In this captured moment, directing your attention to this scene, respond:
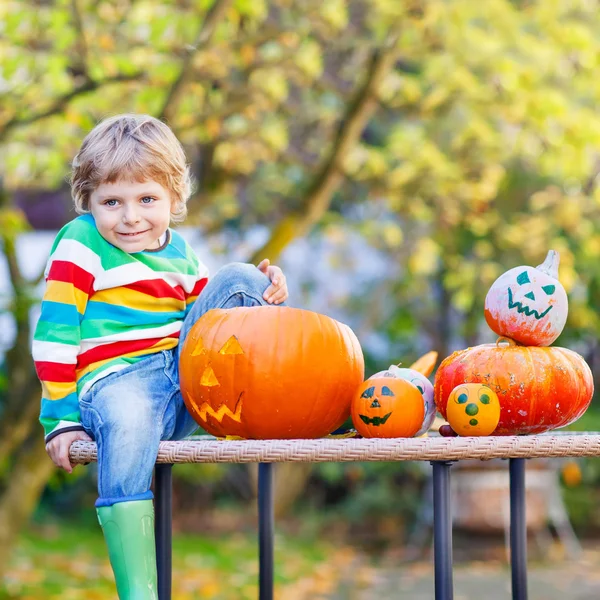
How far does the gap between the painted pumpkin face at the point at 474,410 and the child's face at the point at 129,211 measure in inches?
30.3

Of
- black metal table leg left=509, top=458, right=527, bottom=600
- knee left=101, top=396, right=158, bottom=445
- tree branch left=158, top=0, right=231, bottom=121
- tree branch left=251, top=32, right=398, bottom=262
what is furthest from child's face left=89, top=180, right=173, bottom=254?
tree branch left=251, top=32, right=398, bottom=262

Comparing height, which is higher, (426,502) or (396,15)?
(396,15)

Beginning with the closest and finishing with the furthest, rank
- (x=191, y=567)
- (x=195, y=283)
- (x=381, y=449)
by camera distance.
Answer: (x=381, y=449) < (x=195, y=283) < (x=191, y=567)

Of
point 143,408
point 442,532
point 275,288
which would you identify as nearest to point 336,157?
point 275,288

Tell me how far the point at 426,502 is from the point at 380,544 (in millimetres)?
501

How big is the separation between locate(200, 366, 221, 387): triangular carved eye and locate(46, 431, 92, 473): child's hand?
10.3 inches

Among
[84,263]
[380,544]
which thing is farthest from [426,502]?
[84,263]

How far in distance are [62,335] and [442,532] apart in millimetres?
873

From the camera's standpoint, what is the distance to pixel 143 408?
186 cm

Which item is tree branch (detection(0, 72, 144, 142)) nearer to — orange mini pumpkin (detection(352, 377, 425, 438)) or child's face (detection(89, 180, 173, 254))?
child's face (detection(89, 180, 173, 254))

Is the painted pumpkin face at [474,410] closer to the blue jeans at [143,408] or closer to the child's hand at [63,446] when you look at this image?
the blue jeans at [143,408]

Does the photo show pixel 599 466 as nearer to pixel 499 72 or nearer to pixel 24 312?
pixel 499 72

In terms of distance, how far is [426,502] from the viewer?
7.34m

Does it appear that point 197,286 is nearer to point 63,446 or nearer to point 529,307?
point 63,446
